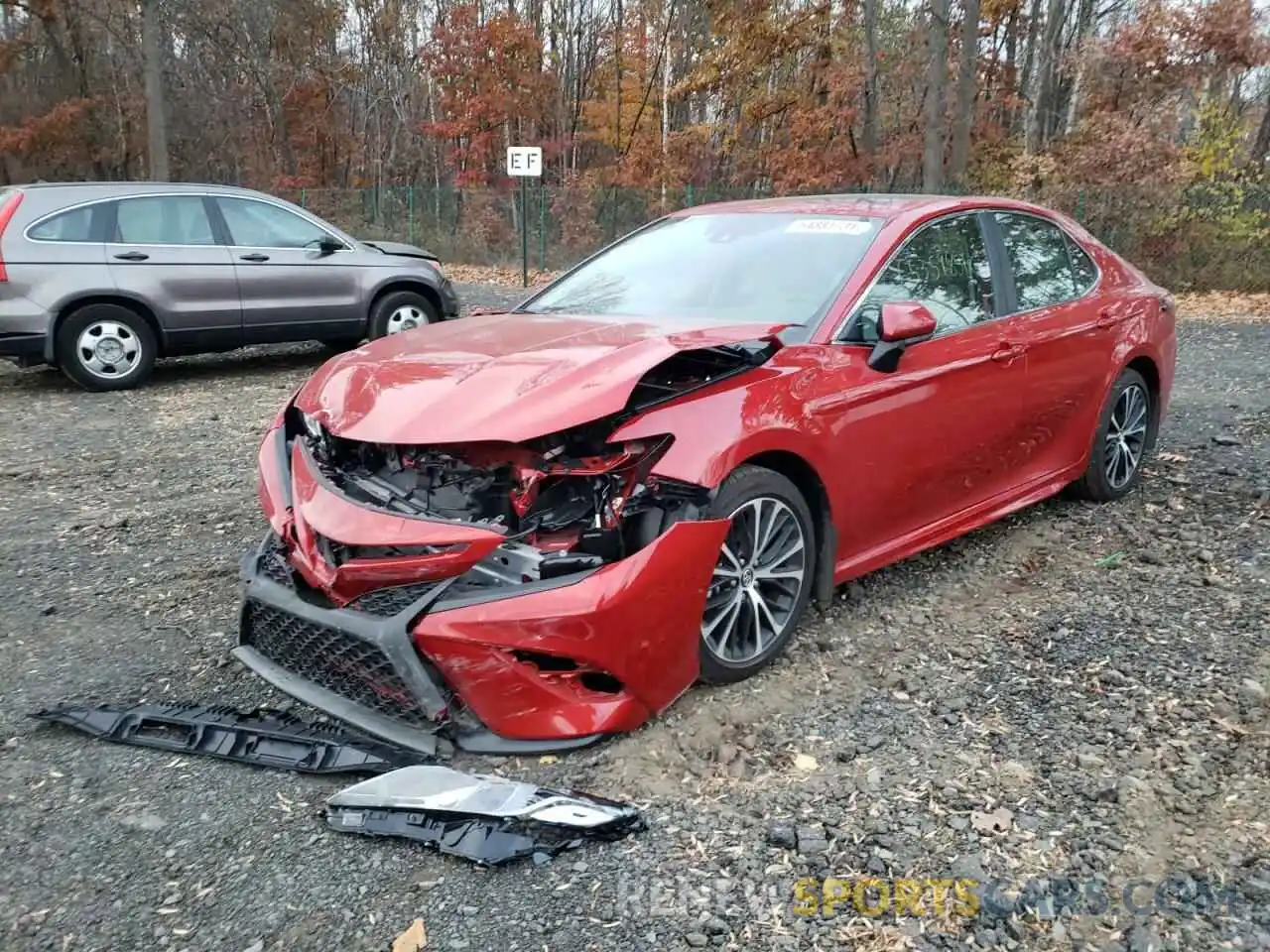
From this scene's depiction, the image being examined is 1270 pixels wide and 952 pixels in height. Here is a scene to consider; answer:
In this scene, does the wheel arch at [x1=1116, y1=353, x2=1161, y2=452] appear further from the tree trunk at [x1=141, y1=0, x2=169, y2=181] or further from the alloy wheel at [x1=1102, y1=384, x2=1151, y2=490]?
the tree trunk at [x1=141, y1=0, x2=169, y2=181]

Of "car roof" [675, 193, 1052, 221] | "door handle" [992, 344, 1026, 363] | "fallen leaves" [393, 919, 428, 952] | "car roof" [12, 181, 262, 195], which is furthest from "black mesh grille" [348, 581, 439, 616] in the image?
"car roof" [12, 181, 262, 195]

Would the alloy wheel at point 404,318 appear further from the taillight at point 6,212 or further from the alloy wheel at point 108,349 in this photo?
the taillight at point 6,212

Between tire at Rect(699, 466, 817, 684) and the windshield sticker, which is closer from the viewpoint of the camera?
tire at Rect(699, 466, 817, 684)

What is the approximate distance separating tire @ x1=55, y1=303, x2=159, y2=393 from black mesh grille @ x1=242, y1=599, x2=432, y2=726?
237 inches

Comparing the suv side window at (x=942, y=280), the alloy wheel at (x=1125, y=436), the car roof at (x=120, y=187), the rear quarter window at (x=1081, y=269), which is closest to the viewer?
the suv side window at (x=942, y=280)

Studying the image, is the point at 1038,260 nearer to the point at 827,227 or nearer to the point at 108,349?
the point at 827,227

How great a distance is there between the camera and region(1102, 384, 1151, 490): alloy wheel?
520 centimetres

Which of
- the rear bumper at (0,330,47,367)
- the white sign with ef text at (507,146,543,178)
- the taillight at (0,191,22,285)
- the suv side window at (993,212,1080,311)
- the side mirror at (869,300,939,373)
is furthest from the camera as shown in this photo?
the white sign with ef text at (507,146,543,178)

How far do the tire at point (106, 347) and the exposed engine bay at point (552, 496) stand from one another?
6266mm

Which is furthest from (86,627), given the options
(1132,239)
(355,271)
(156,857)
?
(1132,239)

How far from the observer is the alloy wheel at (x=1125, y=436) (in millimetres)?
5199

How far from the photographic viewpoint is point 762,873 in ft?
8.12

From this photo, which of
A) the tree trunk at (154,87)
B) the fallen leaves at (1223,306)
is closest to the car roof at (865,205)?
the fallen leaves at (1223,306)

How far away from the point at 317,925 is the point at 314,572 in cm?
112
